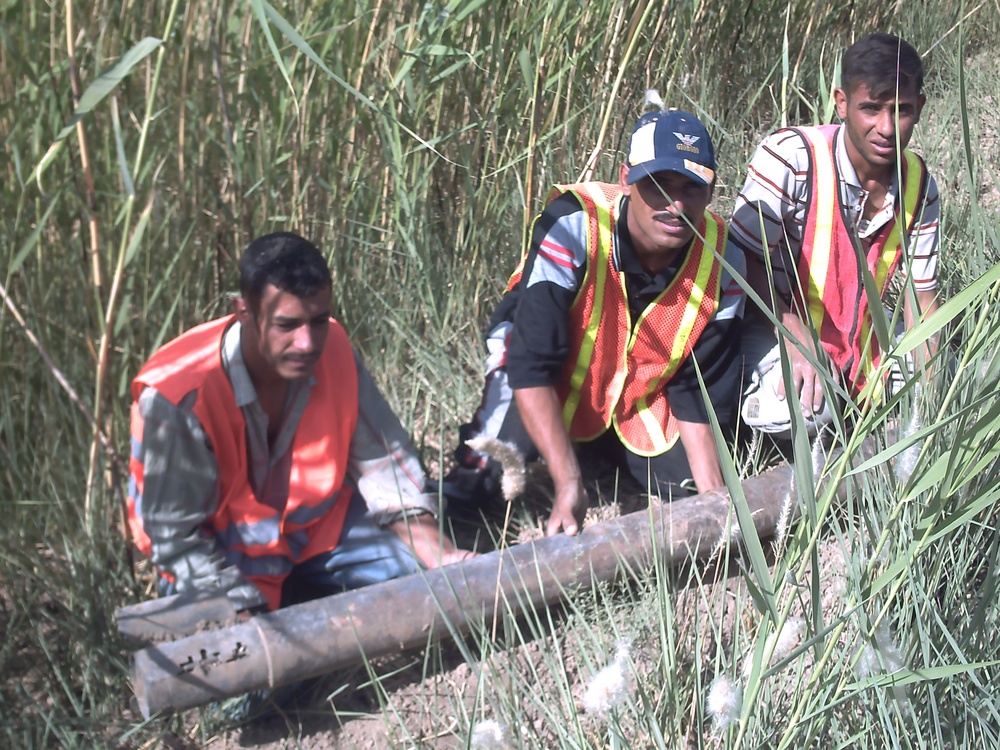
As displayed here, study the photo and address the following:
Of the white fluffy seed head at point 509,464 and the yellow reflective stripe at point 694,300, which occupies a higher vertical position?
the yellow reflective stripe at point 694,300

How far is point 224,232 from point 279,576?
2.69 feet

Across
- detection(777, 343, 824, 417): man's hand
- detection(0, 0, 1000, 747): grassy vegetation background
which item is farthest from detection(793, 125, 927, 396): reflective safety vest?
detection(0, 0, 1000, 747): grassy vegetation background

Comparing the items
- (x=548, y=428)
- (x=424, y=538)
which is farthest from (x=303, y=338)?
(x=548, y=428)

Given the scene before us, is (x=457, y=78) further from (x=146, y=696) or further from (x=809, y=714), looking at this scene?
(x=809, y=714)

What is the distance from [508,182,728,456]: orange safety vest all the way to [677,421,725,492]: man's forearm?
7 cm

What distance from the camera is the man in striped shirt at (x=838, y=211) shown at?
110 inches

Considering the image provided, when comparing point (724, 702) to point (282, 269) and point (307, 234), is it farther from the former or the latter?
point (307, 234)

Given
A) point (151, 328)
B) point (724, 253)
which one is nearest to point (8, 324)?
point (151, 328)

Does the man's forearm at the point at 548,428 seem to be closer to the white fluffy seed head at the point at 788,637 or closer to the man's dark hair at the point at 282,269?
the man's dark hair at the point at 282,269

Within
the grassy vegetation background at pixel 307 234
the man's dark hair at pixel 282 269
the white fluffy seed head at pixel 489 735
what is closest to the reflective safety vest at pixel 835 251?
the grassy vegetation background at pixel 307 234

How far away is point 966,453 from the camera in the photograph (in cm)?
139

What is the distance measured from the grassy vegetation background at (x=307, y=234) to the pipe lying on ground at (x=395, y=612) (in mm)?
187

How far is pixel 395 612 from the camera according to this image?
83.2 inches

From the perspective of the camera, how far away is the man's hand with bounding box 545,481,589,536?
2.38 meters
